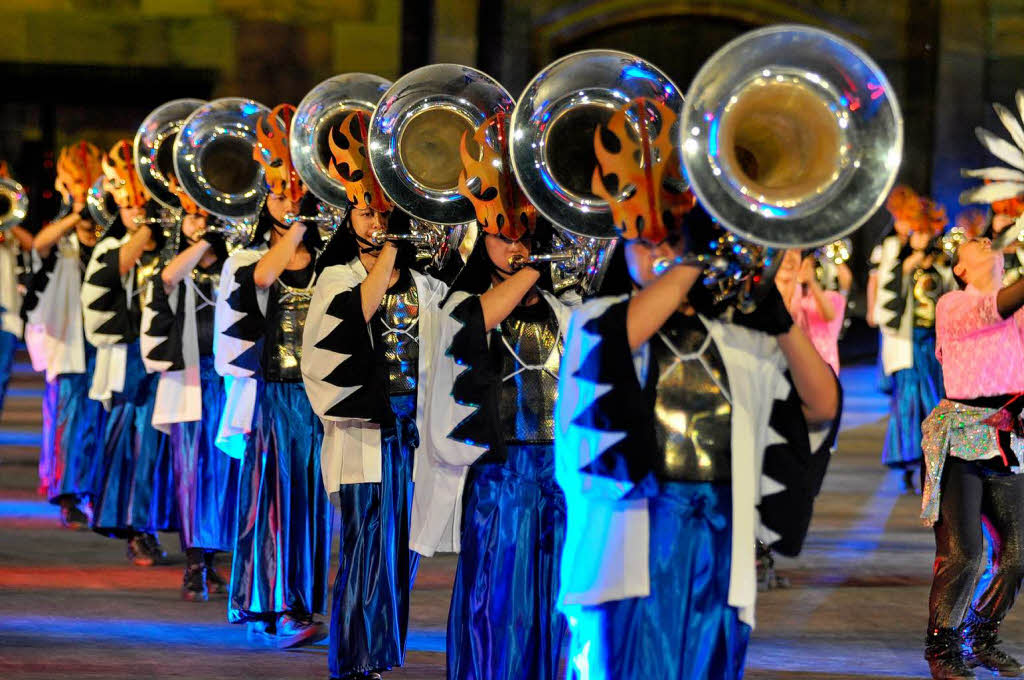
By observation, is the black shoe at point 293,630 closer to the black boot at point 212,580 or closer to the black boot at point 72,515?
the black boot at point 212,580

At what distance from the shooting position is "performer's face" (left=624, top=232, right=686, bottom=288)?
3498mm

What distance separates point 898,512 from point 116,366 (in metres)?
5.23

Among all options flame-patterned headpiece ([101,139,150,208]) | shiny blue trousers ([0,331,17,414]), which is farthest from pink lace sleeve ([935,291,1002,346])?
shiny blue trousers ([0,331,17,414])

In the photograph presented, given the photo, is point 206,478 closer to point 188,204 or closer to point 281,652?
point 188,204

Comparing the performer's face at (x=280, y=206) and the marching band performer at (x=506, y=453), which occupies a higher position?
the performer's face at (x=280, y=206)

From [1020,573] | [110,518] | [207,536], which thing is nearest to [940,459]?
[1020,573]

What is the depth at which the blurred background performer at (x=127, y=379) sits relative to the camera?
7801 millimetres

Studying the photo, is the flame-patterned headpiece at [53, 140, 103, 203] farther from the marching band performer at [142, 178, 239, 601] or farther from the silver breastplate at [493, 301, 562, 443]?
the silver breastplate at [493, 301, 562, 443]

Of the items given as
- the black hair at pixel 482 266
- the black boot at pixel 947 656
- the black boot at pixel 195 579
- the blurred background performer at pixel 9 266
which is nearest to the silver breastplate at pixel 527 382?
the black hair at pixel 482 266

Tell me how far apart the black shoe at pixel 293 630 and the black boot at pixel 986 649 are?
279 cm

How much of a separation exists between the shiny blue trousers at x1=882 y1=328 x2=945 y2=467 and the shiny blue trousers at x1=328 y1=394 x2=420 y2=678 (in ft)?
19.6

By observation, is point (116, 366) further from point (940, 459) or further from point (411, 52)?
point (411, 52)

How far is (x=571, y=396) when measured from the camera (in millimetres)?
3586

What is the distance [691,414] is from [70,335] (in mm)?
7013
